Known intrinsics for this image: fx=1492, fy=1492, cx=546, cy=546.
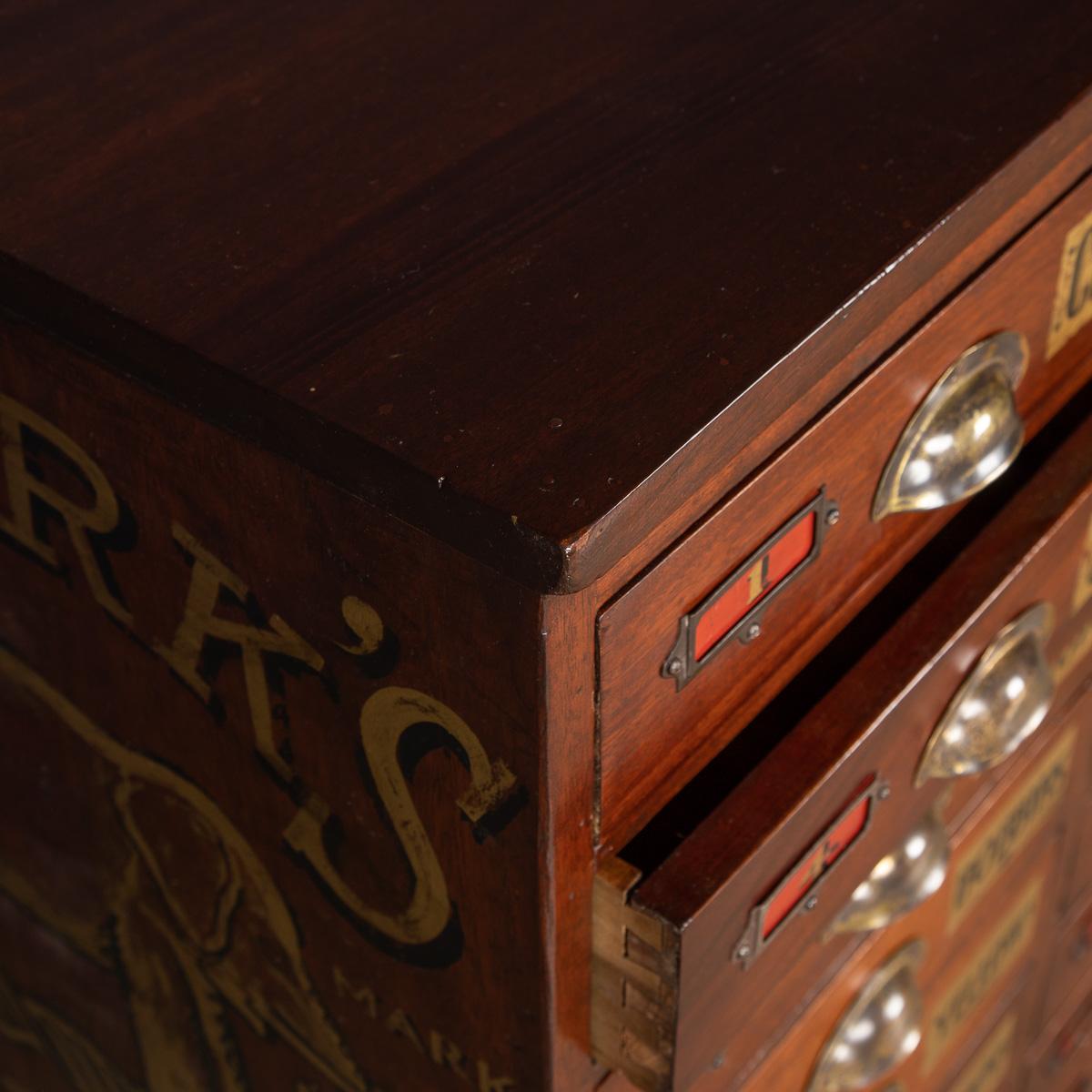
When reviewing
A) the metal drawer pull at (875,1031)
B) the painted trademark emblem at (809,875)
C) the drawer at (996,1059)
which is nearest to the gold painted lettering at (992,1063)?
the drawer at (996,1059)

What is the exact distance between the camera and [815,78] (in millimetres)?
505

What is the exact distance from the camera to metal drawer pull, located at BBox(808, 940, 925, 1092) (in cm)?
68

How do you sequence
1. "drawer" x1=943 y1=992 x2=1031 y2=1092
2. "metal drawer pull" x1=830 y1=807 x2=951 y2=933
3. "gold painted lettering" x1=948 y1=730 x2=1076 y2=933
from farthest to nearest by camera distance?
"drawer" x1=943 y1=992 x2=1031 y2=1092 → "gold painted lettering" x1=948 y1=730 x2=1076 y2=933 → "metal drawer pull" x1=830 y1=807 x2=951 y2=933

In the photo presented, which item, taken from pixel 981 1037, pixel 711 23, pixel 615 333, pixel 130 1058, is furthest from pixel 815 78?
pixel 981 1037

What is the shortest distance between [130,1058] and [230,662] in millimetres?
343

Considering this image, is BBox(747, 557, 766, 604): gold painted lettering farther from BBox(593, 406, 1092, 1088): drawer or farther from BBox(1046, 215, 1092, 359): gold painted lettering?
BBox(1046, 215, 1092, 359): gold painted lettering

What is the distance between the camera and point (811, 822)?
480mm

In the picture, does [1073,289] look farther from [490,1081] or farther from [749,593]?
[490,1081]

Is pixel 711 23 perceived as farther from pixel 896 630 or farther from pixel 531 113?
pixel 896 630

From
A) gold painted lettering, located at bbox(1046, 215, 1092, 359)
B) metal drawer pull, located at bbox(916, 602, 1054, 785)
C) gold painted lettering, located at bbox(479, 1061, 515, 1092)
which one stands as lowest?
gold painted lettering, located at bbox(479, 1061, 515, 1092)

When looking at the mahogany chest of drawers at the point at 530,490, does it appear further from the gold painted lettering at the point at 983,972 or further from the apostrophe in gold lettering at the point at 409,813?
the gold painted lettering at the point at 983,972

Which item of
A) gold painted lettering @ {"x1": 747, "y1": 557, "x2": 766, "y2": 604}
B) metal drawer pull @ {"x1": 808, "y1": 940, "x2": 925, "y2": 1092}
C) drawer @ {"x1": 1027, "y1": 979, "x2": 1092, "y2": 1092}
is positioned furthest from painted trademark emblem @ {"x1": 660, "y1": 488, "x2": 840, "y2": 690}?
drawer @ {"x1": 1027, "y1": 979, "x2": 1092, "y2": 1092}

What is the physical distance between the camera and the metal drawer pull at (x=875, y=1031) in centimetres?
68

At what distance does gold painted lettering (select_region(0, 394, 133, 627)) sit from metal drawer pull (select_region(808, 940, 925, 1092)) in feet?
1.26
